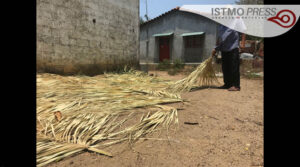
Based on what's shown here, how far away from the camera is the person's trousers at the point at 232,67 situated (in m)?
2.81

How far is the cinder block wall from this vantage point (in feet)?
11.3

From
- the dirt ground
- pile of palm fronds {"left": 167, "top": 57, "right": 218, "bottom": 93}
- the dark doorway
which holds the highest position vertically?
the dark doorway

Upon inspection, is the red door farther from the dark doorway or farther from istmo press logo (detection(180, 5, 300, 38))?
istmo press logo (detection(180, 5, 300, 38))

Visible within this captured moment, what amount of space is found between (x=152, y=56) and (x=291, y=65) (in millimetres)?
11333

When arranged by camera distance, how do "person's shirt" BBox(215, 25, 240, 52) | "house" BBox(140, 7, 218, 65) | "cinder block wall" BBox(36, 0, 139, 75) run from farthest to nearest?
"house" BBox(140, 7, 218, 65)
"cinder block wall" BBox(36, 0, 139, 75)
"person's shirt" BBox(215, 25, 240, 52)

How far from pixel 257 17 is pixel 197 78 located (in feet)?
33.1

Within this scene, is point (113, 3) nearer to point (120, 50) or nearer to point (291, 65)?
point (120, 50)

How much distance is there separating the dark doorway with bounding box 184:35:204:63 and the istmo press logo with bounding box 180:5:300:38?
144cm

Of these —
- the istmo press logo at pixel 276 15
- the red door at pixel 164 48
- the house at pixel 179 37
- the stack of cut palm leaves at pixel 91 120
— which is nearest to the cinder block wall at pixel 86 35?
the stack of cut palm leaves at pixel 91 120

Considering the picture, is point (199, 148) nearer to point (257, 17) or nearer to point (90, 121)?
point (90, 121)

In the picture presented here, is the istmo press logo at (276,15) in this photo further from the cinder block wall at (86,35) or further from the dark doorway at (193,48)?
the dark doorway at (193,48)

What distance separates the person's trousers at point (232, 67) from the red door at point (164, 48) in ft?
27.8

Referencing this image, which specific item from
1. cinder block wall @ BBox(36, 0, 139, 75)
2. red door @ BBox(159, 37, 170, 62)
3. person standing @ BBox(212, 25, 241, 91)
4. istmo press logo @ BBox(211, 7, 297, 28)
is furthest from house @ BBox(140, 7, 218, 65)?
person standing @ BBox(212, 25, 241, 91)

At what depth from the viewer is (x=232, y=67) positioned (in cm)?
284
